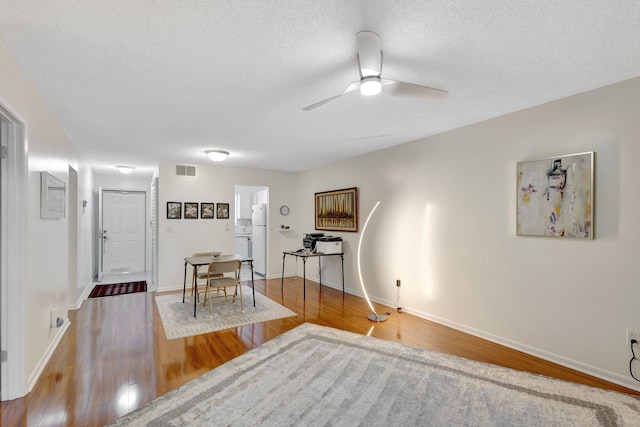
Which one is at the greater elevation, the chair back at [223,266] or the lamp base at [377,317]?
the chair back at [223,266]

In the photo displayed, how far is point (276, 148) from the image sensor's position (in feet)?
15.8

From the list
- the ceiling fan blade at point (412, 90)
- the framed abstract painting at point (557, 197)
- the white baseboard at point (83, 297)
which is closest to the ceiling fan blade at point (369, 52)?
the ceiling fan blade at point (412, 90)

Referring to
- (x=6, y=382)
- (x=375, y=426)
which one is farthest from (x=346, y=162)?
(x=6, y=382)

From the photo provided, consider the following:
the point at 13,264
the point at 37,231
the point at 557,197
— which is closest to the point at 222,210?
the point at 37,231

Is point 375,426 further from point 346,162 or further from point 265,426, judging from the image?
point 346,162

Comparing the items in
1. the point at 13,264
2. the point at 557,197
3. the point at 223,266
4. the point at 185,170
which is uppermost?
the point at 185,170

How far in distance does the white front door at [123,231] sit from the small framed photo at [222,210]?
2628 millimetres

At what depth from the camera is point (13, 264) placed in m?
2.27

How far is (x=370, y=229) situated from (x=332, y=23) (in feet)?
12.2

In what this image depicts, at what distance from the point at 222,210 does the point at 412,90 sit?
5.01 metres

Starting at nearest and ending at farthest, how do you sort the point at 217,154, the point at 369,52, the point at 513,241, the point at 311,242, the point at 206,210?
1. the point at 369,52
2. the point at 513,241
3. the point at 217,154
4. the point at 311,242
5. the point at 206,210

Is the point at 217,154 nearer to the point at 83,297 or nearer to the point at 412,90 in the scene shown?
the point at 83,297

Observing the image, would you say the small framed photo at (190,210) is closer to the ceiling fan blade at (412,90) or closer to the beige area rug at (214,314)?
the beige area rug at (214,314)

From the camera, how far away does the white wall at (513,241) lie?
2533 mm
